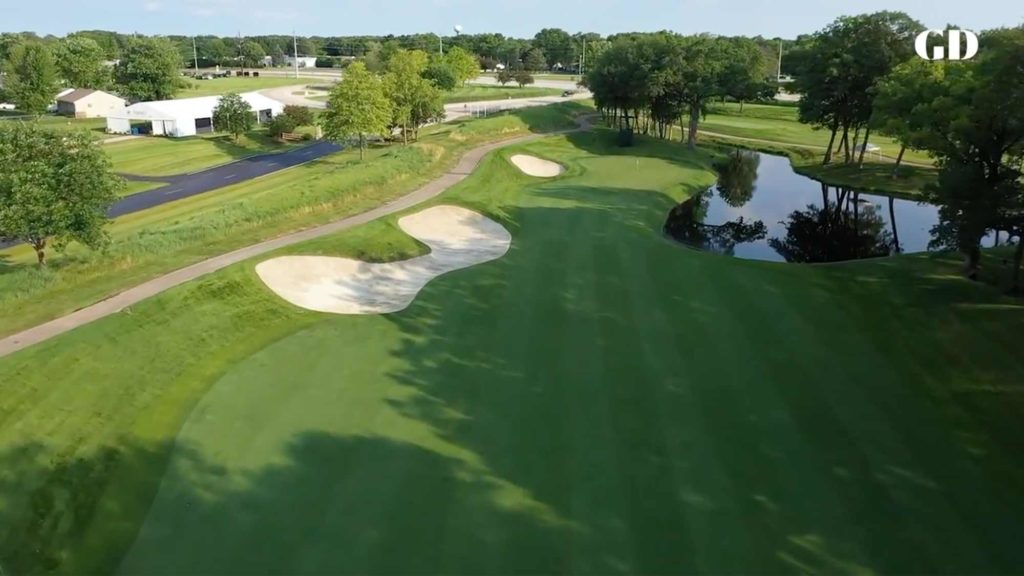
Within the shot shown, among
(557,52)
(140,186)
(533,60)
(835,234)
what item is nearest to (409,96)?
(140,186)

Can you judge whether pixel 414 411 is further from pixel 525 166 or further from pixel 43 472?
pixel 525 166

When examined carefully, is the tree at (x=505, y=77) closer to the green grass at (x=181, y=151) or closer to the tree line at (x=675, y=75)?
the green grass at (x=181, y=151)

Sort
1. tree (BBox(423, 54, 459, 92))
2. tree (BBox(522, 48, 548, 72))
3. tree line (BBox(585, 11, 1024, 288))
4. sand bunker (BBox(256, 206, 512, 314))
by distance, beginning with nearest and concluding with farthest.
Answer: tree line (BBox(585, 11, 1024, 288)) < sand bunker (BBox(256, 206, 512, 314)) < tree (BBox(423, 54, 459, 92)) < tree (BBox(522, 48, 548, 72))

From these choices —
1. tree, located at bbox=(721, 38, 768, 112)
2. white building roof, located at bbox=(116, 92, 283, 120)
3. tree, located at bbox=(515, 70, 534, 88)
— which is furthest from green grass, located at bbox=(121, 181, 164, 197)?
tree, located at bbox=(515, 70, 534, 88)

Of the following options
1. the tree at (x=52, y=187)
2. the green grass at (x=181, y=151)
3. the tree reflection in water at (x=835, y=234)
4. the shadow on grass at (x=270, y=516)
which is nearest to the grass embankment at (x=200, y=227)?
the tree at (x=52, y=187)

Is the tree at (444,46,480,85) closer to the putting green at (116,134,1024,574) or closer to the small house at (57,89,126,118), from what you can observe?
the small house at (57,89,126,118)

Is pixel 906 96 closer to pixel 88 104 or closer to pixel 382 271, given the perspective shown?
pixel 382 271
